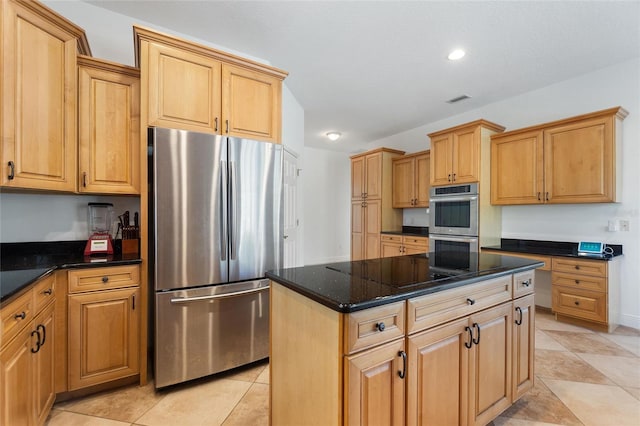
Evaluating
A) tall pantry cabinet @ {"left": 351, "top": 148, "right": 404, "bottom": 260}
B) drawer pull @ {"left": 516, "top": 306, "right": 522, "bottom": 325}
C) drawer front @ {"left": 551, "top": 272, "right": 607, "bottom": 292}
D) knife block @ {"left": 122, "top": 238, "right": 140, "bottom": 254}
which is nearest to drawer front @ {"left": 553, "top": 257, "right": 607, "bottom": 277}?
drawer front @ {"left": 551, "top": 272, "right": 607, "bottom": 292}

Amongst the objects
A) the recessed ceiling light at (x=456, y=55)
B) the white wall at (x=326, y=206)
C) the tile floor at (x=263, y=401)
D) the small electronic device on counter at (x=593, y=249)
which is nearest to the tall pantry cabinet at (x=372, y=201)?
the white wall at (x=326, y=206)

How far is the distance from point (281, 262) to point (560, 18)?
3.15 metres

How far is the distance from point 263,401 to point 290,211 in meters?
2.24

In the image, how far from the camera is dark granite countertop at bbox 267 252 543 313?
3.51 feet

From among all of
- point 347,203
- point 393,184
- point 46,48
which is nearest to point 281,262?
point 46,48

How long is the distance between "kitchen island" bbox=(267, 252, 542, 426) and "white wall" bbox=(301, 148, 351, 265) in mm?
5325

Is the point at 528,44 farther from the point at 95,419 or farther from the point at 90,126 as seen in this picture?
the point at 95,419

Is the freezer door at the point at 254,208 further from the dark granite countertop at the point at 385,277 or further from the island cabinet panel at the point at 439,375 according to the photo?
the island cabinet panel at the point at 439,375

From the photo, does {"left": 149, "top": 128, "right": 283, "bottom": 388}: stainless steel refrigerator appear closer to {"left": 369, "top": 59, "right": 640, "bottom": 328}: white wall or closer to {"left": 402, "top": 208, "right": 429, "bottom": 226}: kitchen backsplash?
{"left": 369, "top": 59, "right": 640, "bottom": 328}: white wall

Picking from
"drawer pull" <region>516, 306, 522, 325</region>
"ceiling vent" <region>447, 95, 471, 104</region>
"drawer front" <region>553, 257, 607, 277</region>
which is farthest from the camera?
"ceiling vent" <region>447, 95, 471, 104</region>

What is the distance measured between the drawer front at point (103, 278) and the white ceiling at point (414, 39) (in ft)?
6.89

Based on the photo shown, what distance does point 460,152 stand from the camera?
3.95m

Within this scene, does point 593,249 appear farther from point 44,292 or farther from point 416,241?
point 44,292

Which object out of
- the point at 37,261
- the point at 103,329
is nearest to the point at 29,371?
the point at 103,329
